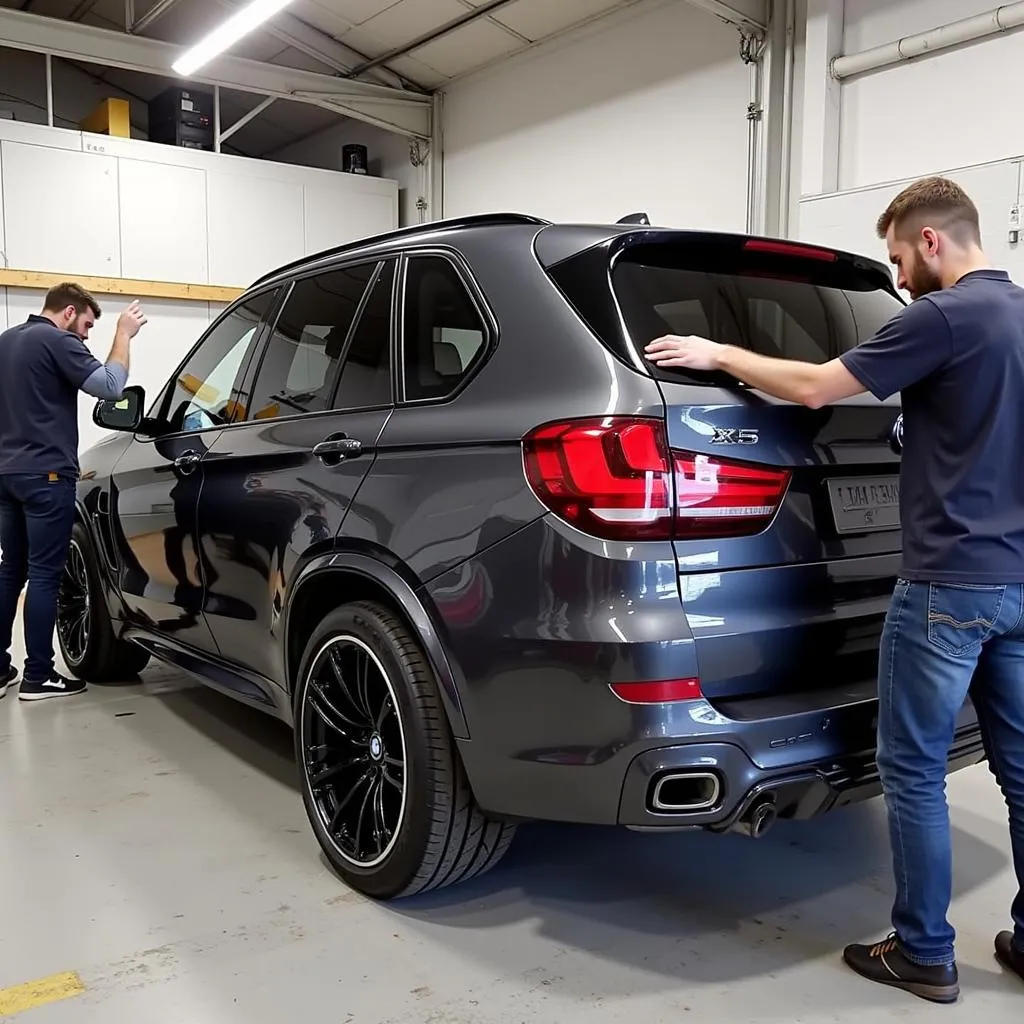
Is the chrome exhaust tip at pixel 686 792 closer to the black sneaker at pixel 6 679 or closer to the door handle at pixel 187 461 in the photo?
the door handle at pixel 187 461

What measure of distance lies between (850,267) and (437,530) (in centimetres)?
120

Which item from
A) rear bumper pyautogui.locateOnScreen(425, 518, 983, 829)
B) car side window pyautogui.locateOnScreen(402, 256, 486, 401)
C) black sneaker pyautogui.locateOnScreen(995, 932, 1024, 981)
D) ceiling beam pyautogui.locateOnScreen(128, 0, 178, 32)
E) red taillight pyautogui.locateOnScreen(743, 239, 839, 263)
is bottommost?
black sneaker pyautogui.locateOnScreen(995, 932, 1024, 981)

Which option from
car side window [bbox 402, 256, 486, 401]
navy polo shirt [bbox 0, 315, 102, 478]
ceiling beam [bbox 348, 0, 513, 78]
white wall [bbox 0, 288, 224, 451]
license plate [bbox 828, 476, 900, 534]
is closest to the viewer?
license plate [bbox 828, 476, 900, 534]

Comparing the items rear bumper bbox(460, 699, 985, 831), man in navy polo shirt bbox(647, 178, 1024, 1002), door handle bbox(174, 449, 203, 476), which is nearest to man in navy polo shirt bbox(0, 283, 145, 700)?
door handle bbox(174, 449, 203, 476)

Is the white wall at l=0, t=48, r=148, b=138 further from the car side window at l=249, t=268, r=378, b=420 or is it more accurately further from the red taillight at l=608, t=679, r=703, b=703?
the red taillight at l=608, t=679, r=703, b=703

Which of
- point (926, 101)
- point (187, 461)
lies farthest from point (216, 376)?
point (926, 101)

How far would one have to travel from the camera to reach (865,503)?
84.0 inches

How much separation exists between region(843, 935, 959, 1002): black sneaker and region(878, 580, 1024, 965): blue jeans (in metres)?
0.02

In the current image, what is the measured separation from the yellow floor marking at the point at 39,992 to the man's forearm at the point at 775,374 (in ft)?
5.87

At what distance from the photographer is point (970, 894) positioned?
251cm

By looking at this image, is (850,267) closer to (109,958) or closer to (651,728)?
(651,728)

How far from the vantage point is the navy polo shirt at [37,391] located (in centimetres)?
408

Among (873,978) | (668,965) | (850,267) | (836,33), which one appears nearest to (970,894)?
(873,978)

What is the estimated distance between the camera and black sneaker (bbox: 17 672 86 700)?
13.9 feet
